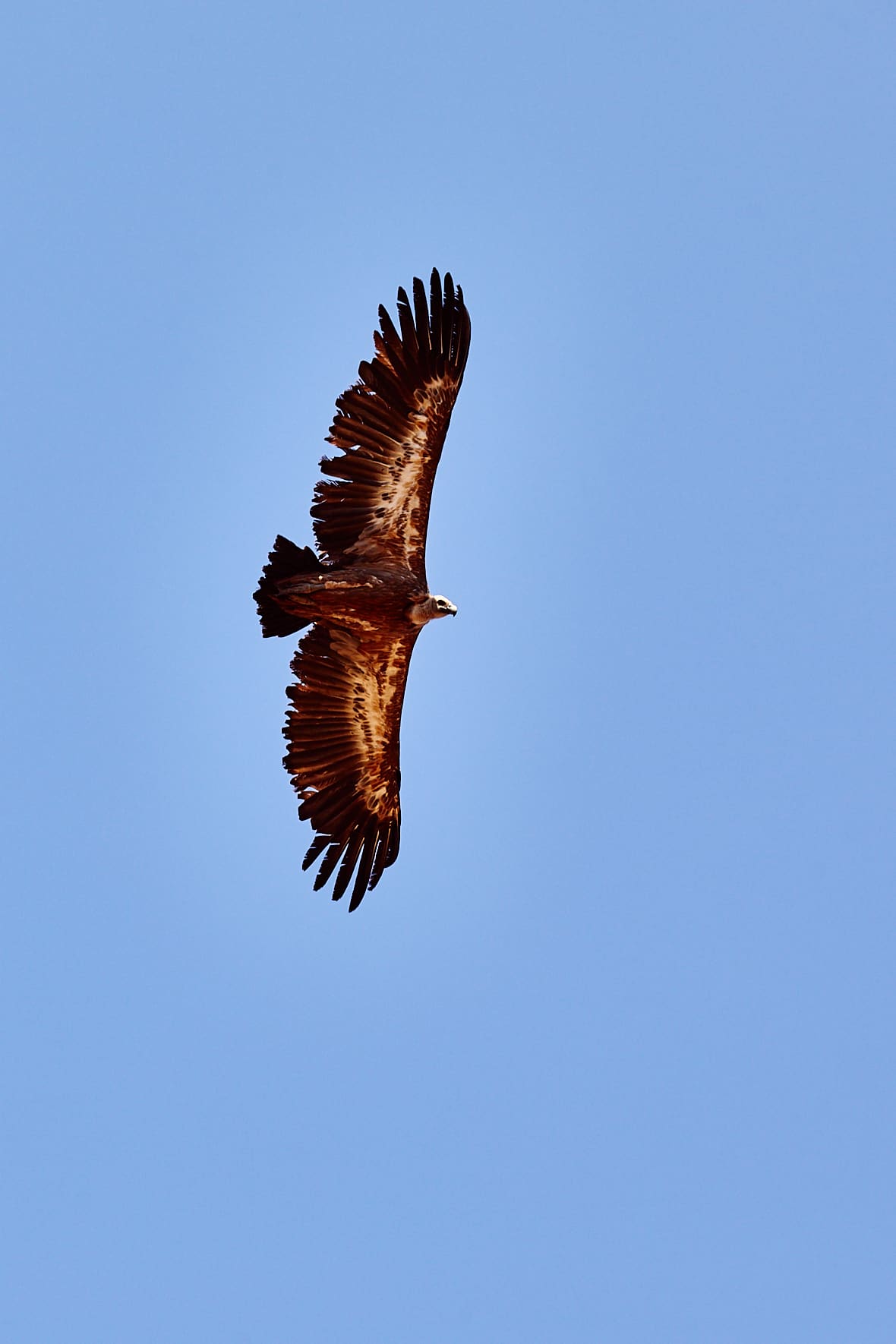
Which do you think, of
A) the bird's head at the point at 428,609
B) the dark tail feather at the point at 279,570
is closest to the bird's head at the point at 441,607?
the bird's head at the point at 428,609

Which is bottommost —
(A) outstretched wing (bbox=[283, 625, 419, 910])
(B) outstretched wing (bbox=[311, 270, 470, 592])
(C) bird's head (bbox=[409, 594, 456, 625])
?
(A) outstretched wing (bbox=[283, 625, 419, 910])

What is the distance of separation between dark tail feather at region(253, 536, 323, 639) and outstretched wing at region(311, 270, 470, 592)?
449 mm

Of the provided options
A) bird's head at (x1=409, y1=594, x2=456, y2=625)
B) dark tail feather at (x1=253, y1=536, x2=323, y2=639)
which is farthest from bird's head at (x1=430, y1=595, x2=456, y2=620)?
dark tail feather at (x1=253, y1=536, x2=323, y2=639)

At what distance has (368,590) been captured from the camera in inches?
→ 840

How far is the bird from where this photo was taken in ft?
69.2

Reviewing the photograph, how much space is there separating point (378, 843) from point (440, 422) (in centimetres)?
477

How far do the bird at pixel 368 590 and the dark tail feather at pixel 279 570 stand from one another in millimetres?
11

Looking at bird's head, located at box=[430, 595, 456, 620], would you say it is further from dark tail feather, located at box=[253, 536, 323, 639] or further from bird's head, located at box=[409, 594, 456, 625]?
dark tail feather, located at box=[253, 536, 323, 639]

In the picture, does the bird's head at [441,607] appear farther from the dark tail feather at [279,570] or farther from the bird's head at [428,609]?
→ the dark tail feather at [279,570]

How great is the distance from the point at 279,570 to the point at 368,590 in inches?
38.9

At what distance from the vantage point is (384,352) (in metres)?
21.1

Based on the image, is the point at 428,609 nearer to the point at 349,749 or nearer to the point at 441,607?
the point at 441,607

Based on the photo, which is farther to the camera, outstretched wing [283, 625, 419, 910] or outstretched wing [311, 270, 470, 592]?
outstretched wing [283, 625, 419, 910]

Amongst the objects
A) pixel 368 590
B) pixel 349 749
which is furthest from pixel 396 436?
pixel 349 749
